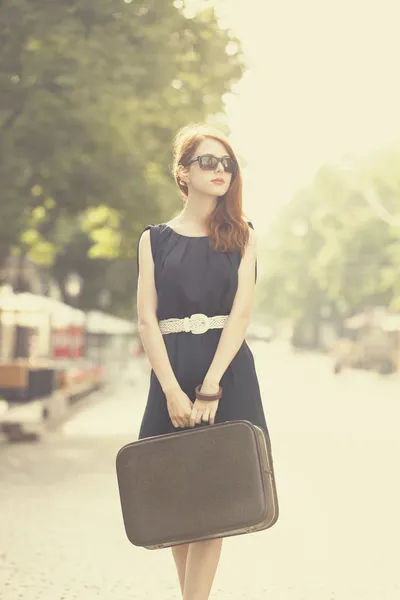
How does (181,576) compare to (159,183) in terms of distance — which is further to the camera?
(159,183)

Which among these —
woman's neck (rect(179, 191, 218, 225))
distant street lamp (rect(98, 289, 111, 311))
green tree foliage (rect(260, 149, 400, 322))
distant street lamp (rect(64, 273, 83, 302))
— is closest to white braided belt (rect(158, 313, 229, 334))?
woman's neck (rect(179, 191, 218, 225))

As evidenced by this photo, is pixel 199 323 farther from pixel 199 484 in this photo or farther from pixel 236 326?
pixel 199 484

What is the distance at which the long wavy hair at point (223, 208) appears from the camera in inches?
192

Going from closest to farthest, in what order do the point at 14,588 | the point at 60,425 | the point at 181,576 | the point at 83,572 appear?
the point at 181,576
the point at 14,588
the point at 83,572
the point at 60,425

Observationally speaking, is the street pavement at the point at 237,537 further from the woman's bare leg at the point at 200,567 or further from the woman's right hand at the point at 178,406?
the woman's right hand at the point at 178,406

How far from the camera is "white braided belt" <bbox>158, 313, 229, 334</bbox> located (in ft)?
15.9

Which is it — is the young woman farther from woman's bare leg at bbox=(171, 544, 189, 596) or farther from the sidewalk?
the sidewalk

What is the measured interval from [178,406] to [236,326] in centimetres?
37

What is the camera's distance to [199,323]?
483 centimetres

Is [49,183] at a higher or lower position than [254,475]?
higher

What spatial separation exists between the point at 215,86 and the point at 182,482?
54.1 ft

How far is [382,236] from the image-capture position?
64.2 meters

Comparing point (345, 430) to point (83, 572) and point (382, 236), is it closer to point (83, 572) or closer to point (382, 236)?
point (83, 572)

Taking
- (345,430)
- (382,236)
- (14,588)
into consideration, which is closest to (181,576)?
(14,588)
